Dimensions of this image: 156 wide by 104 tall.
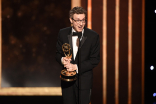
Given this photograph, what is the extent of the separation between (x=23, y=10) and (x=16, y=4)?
153 mm

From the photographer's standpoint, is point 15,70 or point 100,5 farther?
point 15,70

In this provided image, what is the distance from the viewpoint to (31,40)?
355 cm

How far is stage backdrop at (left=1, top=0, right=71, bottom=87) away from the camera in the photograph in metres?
3.49

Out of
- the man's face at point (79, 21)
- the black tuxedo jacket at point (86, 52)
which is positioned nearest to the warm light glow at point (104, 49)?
the black tuxedo jacket at point (86, 52)

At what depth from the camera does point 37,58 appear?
3.58m

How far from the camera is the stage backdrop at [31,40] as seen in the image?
11.5 ft

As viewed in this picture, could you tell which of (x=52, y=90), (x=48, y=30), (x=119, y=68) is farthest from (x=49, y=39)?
(x=119, y=68)

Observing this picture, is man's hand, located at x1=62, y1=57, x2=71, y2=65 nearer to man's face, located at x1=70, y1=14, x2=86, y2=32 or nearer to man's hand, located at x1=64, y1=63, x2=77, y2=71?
man's hand, located at x1=64, y1=63, x2=77, y2=71
